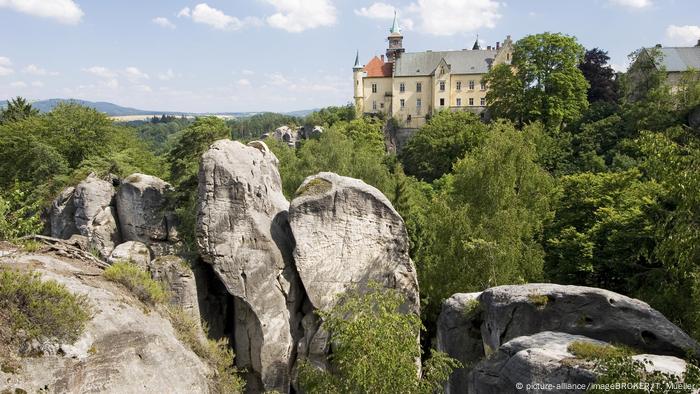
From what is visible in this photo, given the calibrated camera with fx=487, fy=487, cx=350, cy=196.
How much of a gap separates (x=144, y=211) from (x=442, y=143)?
1490 inches

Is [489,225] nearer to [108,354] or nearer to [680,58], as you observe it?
[108,354]

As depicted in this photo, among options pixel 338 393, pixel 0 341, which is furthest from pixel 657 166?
pixel 0 341

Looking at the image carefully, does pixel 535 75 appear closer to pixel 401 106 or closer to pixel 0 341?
pixel 401 106

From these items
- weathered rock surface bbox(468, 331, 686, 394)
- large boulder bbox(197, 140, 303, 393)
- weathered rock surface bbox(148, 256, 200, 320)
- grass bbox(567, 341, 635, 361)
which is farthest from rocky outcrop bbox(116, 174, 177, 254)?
grass bbox(567, 341, 635, 361)

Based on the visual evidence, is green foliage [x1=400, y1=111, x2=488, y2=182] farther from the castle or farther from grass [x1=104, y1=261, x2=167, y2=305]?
grass [x1=104, y1=261, x2=167, y2=305]

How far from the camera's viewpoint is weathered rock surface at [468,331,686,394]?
31.7 ft

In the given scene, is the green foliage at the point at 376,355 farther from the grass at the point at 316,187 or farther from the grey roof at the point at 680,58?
the grey roof at the point at 680,58

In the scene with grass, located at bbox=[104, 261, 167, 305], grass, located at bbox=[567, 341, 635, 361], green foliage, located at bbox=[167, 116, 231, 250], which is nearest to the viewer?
grass, located at bbox=[104, 261, 167, 305]

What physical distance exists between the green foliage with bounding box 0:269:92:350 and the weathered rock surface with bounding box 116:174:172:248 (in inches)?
700

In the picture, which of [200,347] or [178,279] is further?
[178,279]

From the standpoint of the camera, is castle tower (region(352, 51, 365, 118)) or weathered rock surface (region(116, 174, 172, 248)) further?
castle tower (region(352, 51, 365, 118))

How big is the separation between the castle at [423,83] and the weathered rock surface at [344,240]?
53691 millimetres

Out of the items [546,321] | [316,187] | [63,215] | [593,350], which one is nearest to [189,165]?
[63,215]

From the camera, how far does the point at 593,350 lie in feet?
34.8
